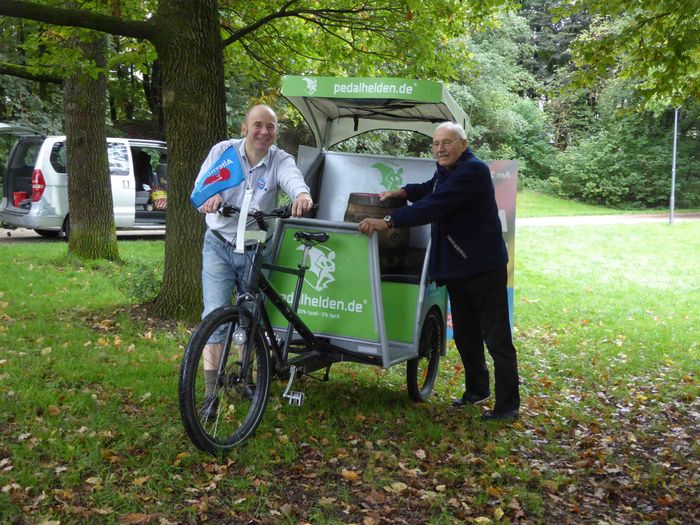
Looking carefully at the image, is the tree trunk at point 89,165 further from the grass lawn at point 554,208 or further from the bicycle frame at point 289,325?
the grass lawn at point 554,208

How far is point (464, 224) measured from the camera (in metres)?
5.17

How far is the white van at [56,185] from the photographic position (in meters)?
13.8

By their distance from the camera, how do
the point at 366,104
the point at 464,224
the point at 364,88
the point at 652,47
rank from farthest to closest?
the point at 652,47 → the point at 366,104 → the point at 364,88 → the point at 464,224

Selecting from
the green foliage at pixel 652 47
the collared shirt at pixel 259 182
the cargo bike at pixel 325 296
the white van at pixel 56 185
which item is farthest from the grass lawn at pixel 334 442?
the white van at pixel 56 185

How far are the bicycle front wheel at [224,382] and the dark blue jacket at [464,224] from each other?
1.51m

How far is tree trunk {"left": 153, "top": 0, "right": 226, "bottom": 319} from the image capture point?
22.0 feet

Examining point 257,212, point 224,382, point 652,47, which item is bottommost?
point 224,382

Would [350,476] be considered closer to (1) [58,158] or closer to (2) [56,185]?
(2) [56,185]

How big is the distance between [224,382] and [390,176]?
113 inches

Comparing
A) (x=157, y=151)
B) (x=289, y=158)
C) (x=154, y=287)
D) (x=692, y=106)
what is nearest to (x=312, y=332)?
(x=289, y=158)

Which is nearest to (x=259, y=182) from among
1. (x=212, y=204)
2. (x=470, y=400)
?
(x=212, y=204)

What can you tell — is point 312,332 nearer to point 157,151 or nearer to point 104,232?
point 104,232

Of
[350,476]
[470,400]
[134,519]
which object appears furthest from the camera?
[470,400]

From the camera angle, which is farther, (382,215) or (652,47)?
(652,47)
